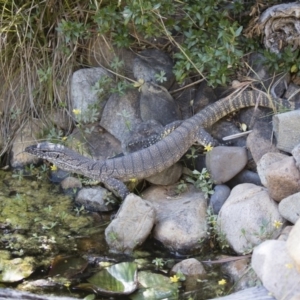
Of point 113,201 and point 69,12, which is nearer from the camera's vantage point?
point 113,201

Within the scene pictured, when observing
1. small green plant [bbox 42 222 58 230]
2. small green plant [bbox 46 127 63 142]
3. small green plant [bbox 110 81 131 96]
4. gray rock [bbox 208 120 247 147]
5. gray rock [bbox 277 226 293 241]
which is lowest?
small green plant [bbox 42 222 58 230]

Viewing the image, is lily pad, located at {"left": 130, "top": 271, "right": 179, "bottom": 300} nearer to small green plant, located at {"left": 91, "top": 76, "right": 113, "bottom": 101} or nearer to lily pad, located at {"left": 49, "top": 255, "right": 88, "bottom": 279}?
lily pad, located at {"left": 49, "top": 255, "right": 88, "bottom": 279}

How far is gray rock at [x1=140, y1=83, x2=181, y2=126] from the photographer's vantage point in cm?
704

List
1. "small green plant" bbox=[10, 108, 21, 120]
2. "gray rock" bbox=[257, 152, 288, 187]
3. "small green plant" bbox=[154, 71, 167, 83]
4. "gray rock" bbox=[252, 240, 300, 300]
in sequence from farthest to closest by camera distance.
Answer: "small green plant" bbox=[10, 108, 21, 120] → "small green plant" bbox=[154, 71, 167, 83] → "gray rock" bbox=[257, 152, 288, 187] → "gray rock" bbox=[252, 240, 300, 300]

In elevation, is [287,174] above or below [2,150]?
above

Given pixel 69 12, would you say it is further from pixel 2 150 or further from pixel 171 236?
pixel 171 236

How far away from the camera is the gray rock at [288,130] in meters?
5.93

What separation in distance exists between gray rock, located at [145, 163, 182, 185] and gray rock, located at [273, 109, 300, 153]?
114cm

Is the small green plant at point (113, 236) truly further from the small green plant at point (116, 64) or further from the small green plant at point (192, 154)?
the small green plant at point (116, 64)

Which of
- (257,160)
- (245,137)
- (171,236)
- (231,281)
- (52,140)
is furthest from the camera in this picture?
(52,140)

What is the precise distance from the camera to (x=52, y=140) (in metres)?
7.20

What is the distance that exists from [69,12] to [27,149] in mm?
1638

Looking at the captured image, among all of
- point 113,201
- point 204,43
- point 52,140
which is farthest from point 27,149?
point 204,43

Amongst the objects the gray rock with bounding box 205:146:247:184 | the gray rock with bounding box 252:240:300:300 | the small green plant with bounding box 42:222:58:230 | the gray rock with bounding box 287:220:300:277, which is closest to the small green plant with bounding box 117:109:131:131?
the gray rock with bounding box 205:146:247:184
